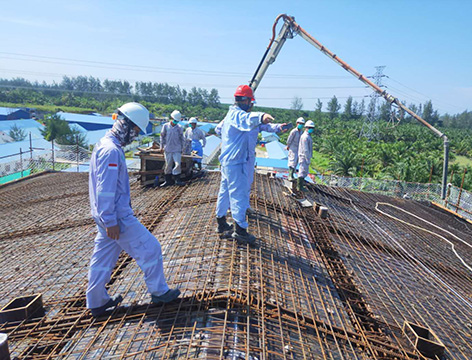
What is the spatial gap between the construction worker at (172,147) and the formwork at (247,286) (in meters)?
0.92

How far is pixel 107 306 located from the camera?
2514 millimetres

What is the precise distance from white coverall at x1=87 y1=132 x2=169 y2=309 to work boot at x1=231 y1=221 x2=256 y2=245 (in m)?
1.24

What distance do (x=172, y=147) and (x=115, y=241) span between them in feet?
14.4

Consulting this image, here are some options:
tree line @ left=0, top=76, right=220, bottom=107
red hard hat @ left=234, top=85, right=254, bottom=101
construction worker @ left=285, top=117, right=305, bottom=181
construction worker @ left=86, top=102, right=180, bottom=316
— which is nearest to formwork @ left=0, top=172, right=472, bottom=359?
construction worker @ left=86, top=102, right=180, bottom=316

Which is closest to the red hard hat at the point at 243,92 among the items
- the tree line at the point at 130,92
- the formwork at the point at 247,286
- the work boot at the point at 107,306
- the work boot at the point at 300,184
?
the formwork at the point at 247,286

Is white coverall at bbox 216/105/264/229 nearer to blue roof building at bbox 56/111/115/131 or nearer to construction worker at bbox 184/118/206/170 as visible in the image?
construction worker at bbox 184/118/206/170

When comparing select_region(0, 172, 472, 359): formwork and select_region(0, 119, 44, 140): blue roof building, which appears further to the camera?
select_region(0, 119, 44, 140): blue roof building

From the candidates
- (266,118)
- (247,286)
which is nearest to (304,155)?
(266,118)

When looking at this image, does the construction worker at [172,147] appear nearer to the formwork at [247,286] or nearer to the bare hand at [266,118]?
the formwork at [247,286]

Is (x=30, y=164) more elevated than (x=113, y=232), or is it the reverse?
(x=113, y=232)

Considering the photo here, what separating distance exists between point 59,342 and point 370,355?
7.53ft

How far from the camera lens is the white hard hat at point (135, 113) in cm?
252

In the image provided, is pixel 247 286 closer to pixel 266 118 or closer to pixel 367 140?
pixel 266 118

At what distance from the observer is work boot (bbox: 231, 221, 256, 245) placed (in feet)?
11.7
